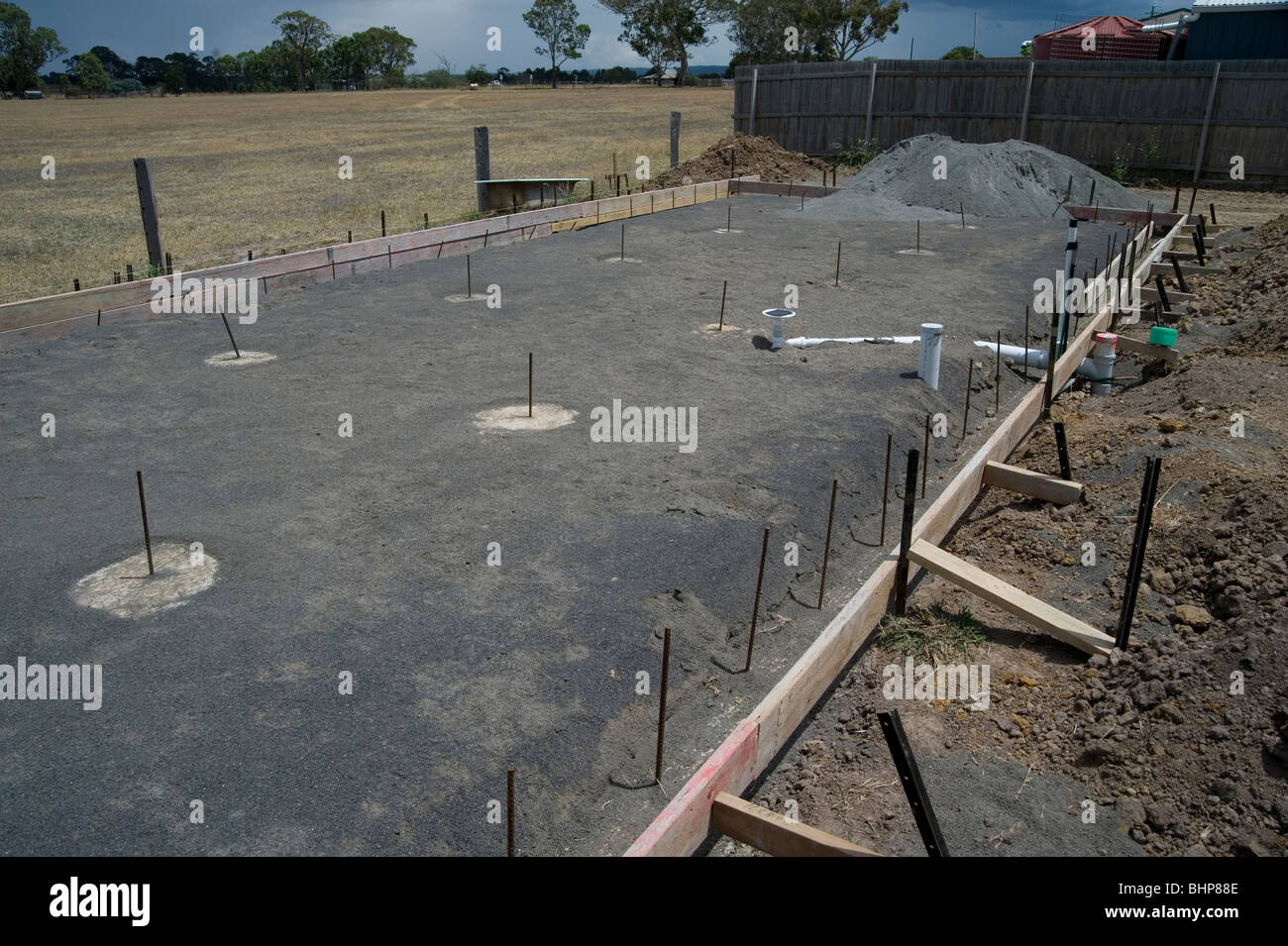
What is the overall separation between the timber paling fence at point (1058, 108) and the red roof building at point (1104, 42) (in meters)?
12.6

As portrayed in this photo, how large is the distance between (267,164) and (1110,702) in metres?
34.7

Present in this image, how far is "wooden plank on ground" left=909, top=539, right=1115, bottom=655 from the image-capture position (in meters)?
5.66

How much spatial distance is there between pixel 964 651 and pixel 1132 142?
80.9 ft

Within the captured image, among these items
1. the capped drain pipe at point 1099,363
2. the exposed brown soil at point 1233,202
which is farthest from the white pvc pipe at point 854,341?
the exposed brown soil at point 1233,202

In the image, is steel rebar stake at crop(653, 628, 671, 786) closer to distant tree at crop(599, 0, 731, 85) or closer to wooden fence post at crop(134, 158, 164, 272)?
wooden fence post at crop(134, 158, 164, 272)

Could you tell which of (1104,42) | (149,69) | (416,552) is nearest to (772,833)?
(416,552)

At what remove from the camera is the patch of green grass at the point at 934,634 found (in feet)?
19.4

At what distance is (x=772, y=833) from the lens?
417 cm

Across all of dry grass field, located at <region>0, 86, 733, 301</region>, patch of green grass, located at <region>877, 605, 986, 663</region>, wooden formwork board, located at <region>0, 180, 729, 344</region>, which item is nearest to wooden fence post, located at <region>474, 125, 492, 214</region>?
dry grass field, located at <region>0, 86, 733, 301</region>

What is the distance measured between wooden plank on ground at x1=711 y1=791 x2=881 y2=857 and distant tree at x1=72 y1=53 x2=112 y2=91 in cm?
12044

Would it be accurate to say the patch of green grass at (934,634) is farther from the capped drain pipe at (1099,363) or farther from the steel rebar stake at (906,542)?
the capped drain pipe at (1099,363)

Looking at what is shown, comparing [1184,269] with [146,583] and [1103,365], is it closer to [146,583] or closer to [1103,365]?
[1103,365]
